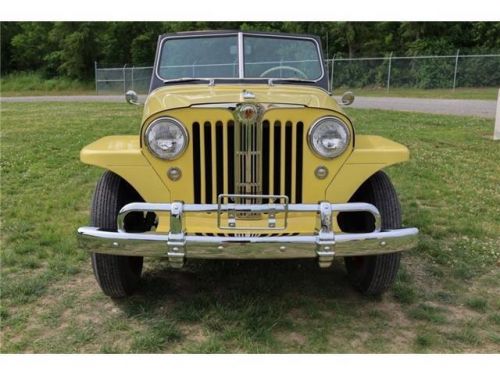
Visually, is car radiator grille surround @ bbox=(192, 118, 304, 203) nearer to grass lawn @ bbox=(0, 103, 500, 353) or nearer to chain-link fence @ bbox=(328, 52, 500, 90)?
grass lawn @ bbox=(0, 103, 500, 353)

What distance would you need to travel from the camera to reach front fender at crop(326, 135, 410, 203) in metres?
3.18

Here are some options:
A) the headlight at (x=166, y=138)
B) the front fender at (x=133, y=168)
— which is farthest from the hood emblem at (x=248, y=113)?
the front fender at (x=133, y=168)

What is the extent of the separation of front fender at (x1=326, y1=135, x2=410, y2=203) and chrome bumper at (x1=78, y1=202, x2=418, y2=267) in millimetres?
371

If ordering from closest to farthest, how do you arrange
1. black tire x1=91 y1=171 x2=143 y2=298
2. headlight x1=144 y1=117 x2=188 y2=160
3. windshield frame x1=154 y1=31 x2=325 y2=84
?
1. headlight x1=144 y1=117 x2=188 y2=160
2. black tire x1=91 y1=171 x2=143 y2=298
3. windshield frame x1=154 y1=31 x2=325 y2=84

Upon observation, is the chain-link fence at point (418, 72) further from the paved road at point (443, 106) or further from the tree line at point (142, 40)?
the tree line at point (142, 40)

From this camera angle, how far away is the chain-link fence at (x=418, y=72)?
21078 mm

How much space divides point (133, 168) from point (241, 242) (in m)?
0.87

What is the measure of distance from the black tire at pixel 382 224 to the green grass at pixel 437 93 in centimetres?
1711

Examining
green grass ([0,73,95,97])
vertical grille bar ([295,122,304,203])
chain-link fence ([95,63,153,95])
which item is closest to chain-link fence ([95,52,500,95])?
chain-link fence ([95,63,153,95])

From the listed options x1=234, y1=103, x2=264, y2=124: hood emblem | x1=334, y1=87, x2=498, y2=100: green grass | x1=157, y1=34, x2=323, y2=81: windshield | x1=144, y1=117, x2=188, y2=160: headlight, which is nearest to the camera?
x1=234, y1=103, x2=264, y2=124: hood emblem

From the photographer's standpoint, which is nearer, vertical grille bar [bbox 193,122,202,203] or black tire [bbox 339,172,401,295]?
vertical grille bar [bbox 193,122,202,203]

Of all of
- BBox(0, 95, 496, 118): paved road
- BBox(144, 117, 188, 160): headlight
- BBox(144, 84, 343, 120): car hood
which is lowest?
BBox(0, 95, 496, 118): paved road

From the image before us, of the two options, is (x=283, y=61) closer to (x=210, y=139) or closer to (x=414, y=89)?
(x=210, y=139)

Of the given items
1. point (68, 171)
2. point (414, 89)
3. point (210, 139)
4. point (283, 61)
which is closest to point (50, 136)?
point (68, 171)
